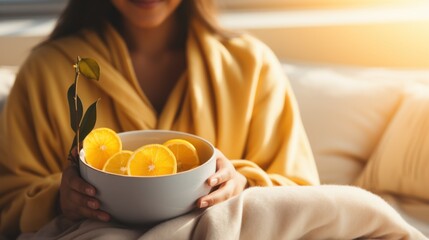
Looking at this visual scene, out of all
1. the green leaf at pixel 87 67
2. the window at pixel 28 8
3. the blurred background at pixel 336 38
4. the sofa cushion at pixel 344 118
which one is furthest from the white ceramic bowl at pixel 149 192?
the window at pixel 28 8

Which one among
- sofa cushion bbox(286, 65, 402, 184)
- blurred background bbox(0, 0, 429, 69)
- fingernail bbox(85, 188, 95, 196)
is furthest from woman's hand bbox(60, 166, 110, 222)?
blurred background bbox(0, 0, 429, 69)

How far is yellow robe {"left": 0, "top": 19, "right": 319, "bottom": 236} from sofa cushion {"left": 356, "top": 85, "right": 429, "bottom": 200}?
0.25 meters

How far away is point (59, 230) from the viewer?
1062 millimetres

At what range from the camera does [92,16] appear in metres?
1.41

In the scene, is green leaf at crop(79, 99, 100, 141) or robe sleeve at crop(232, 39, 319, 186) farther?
robe sleeve at crop(232, 39, 319, 186)

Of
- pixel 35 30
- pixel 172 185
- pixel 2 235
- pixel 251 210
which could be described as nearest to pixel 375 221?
pixel 251 210

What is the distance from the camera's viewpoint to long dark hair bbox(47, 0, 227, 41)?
1402 millimetres

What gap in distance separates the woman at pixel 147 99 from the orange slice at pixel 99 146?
31cm

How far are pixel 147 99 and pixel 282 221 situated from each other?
0.50 m

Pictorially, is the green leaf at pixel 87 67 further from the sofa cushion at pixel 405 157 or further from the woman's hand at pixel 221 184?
the sofa cushion at pixel 405 157

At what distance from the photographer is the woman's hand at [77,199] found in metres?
0.88

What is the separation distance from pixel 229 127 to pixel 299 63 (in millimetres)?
471

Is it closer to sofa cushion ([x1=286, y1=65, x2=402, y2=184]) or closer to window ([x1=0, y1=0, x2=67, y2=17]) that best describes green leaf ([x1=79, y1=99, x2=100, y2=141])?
sofa cushion ([x1=286, y1=65, x2=402, y2=184])

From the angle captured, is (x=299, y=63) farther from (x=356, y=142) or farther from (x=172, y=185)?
(x=172, y=185)
